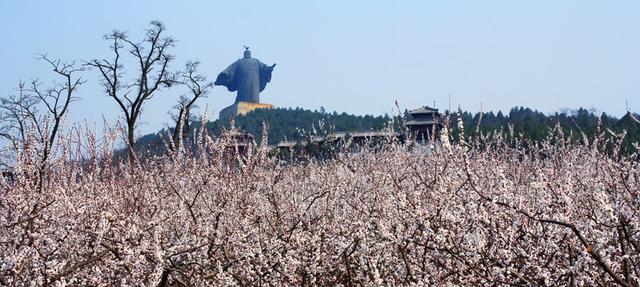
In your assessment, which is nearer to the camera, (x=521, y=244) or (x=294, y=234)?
(x=521, y=244)

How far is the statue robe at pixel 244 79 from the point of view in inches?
4267

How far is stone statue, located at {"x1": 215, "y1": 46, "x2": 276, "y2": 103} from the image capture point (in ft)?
356

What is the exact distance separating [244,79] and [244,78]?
16 cm

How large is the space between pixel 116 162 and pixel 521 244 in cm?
992

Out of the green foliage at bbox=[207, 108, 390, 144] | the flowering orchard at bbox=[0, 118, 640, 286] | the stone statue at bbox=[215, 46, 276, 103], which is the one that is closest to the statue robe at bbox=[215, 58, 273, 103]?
the stone statue at bbox=[215, 46, 276, 103]

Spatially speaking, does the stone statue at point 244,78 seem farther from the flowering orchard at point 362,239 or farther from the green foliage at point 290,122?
the flowering orchard at point 362,239

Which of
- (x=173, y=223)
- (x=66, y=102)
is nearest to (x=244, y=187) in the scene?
(x=173, y=223)

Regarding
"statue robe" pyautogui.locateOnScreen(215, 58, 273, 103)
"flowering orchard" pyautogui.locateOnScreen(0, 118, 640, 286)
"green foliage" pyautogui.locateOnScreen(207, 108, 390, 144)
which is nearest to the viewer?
"flowering orchard" pyautogui.locateOnScreen(0, 118, 640, 286)

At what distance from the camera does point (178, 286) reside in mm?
5836

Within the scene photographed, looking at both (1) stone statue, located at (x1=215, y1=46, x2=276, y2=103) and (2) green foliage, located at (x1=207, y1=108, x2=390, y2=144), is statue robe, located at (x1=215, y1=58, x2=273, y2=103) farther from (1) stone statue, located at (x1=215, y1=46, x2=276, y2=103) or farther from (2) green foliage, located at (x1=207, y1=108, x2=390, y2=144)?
(2) green foliage, located at (x1=207, y1=108, x2=390, y2=144)

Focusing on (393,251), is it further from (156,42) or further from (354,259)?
(156,42)

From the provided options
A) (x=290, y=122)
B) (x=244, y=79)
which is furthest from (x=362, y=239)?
(x=244, y=79)

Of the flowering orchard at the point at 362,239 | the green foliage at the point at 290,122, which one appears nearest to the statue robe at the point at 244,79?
the green foliage at the point at 290,122

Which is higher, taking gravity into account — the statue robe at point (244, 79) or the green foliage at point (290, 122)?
the statue robe at point (244, 79)
